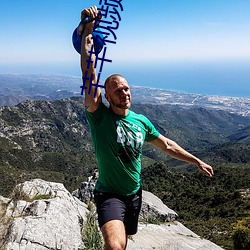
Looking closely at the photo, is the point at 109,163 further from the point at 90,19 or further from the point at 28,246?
the point at 28,246

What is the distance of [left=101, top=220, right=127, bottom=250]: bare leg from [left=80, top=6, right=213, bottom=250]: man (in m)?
0.01

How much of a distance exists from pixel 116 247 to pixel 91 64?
2137 millimetres

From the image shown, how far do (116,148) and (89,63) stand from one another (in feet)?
3.60

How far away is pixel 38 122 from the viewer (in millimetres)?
183875

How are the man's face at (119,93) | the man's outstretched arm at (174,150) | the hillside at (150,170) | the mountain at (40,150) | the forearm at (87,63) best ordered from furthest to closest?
the mountain at (40,150), the hillside at (150,170), the man's outstretched arm at (174,150), the man's face at (119,93), the forearm at (87,63)

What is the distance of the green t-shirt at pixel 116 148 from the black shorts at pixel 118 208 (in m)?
0.09

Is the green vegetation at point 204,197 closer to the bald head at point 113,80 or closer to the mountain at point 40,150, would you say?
the bald head at point 113,80

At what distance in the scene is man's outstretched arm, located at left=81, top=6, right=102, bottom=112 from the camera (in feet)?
12.2

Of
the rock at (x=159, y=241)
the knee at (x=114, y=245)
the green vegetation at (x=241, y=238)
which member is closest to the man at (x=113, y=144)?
the knee at (x=114, y=245)

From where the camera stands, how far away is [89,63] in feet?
12.2

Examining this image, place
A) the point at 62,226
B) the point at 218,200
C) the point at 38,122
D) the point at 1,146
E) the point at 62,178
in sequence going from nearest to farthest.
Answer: the point at 62,226 → the point at 218,200 → the point at 62,178 → the point at 1,146 → the point at 38,122

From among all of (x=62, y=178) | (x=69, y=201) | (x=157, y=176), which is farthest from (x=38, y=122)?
(x=69, y=201)

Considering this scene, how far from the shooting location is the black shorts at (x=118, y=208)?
3.80 metres

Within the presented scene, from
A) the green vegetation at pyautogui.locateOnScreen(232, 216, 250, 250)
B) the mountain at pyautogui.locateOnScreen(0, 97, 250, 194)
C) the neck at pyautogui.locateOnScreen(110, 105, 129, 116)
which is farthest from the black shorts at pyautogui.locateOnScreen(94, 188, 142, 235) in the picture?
the mountain at pyautogui.locateOnScreen(0, 97, 250, 194)
